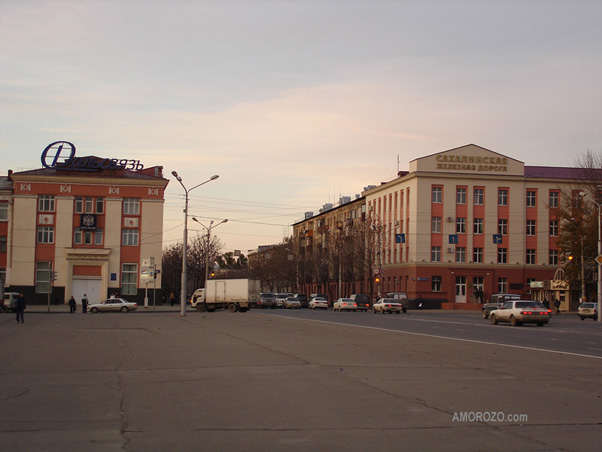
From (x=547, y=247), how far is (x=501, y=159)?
39.4ft

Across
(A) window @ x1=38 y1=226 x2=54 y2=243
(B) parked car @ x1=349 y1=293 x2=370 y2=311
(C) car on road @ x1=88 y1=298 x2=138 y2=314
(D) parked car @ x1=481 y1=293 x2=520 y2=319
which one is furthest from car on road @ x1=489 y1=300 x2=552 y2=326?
(A) window @ x1=38 y1=226 x2=54 y2=243

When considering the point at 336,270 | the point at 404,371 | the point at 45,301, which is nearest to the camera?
the point at 404,371


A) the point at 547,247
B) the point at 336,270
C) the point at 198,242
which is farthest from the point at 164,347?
the point at 198,242

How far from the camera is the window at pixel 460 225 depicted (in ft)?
283

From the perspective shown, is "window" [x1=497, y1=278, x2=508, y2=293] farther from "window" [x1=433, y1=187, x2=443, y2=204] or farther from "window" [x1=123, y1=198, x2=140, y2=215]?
"window" [x1=123, y1=198, x2=140, y2=215]

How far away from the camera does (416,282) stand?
8362 centimetres

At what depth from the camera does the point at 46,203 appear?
79750mm

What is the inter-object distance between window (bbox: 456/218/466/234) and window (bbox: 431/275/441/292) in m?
6.18

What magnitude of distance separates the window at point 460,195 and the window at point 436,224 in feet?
10.6

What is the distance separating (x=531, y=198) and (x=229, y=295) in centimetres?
4312

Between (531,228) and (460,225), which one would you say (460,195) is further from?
(531,228)

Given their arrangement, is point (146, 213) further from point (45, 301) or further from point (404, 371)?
point (404, 371)

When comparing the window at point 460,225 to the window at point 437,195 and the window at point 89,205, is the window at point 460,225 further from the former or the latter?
the window at point 89,205

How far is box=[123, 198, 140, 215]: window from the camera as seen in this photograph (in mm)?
81438
